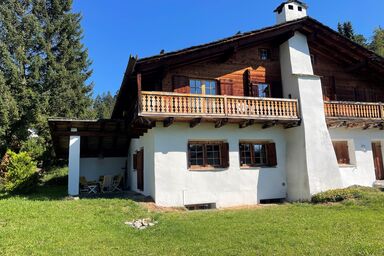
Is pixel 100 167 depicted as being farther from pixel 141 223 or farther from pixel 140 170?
pixel 141 223

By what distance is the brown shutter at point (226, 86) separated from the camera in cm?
1467

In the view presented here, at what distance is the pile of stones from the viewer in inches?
358

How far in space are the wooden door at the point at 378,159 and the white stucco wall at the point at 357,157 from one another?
3.25ft

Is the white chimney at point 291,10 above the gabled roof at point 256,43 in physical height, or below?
above

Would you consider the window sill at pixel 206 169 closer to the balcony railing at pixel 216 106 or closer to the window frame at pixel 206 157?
the window frame at pixel 206 157

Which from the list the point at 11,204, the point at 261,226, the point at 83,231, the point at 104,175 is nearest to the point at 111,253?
the point at 83,231

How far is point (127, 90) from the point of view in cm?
1525

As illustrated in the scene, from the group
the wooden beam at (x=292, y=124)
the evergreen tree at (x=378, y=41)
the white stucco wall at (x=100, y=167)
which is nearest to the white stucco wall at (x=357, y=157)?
the wooden beam at (x=292, y=124)

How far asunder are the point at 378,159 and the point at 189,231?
13.2 meters

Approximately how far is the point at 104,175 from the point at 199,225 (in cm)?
1206

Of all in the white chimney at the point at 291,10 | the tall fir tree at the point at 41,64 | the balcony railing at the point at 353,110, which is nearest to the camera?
the balcony railing at the point at 353,110

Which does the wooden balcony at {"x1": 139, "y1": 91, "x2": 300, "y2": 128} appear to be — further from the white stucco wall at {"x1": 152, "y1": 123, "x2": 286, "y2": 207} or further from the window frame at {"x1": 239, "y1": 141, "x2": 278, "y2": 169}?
the window frame at {"x1": 239, "y1": 141, "x2": 278, "y2": 169}

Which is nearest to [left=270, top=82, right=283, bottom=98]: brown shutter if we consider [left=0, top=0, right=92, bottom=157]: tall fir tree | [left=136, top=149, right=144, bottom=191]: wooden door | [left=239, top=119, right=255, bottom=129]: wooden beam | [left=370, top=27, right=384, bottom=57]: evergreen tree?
[left=239, top=119, right=255, bottom=129]: wooden beam

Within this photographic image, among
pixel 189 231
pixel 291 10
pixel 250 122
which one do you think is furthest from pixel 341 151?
pixel 189 231
